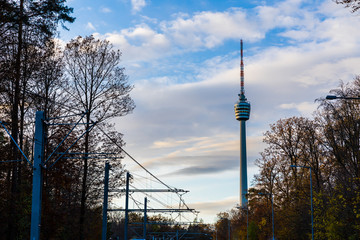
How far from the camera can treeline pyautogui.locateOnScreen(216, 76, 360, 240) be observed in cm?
4038

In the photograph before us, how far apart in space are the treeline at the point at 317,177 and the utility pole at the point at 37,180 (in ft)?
71.2

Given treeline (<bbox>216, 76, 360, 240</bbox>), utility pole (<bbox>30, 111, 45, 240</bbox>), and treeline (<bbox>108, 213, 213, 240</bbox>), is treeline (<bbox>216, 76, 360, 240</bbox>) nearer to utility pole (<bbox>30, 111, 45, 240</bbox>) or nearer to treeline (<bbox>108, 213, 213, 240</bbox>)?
treeline (<bbox>108, 213, 213, 240</bbox>)

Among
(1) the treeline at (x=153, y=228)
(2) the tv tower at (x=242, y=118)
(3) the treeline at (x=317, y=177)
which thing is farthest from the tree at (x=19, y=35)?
(2) the tv tower at (x=242, y=118)

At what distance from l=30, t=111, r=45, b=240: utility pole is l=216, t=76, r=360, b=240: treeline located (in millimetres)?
21703

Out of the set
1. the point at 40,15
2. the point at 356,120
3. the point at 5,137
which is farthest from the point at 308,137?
the point at 40,15

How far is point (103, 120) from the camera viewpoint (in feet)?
119

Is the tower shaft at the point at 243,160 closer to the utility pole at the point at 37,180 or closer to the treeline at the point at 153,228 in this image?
the treeline at the point at 153,228

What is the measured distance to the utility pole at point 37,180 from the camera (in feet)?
62.8

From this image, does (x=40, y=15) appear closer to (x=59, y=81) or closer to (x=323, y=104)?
(x=59, y=81)

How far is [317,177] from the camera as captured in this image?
5319 cm

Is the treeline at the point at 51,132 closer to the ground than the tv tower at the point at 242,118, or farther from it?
closer to the ground

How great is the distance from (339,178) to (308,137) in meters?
13.3

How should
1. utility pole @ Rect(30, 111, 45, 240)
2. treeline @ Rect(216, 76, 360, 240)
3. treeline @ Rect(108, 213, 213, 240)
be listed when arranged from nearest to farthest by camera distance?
utility pole @ Rect(30, 111, 45, 240), treeline @ Rect(216, 76, 360, 240), treeline @ Rect(108, 213, 213, 240)

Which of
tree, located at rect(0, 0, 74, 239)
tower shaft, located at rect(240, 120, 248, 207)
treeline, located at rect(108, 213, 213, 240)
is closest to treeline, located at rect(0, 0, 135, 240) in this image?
tree, located at rect(0, 0, 74, 239)
